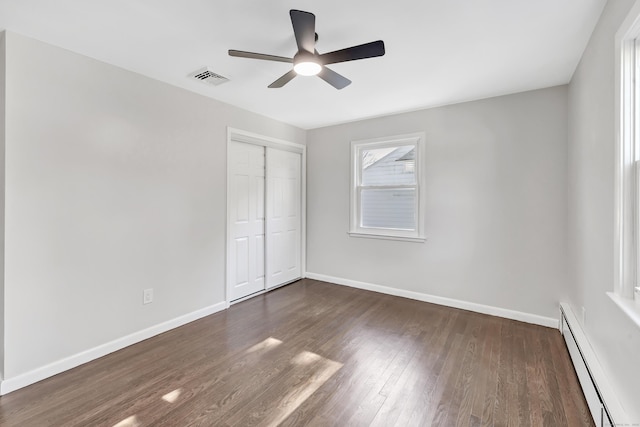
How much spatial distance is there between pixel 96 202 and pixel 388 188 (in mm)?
3232

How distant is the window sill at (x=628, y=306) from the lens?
50.9 inches

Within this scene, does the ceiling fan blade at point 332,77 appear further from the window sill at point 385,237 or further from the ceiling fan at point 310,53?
the window sill at point 385,237

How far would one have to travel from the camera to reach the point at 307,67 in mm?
1954

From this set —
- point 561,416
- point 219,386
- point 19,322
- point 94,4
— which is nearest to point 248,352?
point 219,386

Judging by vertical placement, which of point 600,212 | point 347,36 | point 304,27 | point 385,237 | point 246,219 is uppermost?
point 347,36

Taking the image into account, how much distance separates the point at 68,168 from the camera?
87.7 inches

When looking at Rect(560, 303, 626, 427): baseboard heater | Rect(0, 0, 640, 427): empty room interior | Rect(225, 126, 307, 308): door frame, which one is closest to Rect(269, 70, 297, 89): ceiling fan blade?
Rect(0, 0, 640, 427): empty room interior

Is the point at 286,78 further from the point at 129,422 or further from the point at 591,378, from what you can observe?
the point at 591,378

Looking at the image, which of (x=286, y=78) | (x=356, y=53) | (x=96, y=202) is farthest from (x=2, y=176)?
(x=356, y=53)

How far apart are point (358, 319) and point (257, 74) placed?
2.68 m

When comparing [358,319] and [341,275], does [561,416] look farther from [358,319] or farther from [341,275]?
[341,275]

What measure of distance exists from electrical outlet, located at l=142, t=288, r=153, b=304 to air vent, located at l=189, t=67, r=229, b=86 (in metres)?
2.05

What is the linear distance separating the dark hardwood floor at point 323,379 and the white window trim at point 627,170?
0.89 m

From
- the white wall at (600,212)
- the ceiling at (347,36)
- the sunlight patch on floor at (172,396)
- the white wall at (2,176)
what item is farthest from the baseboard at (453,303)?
the white wall at (2,176)
